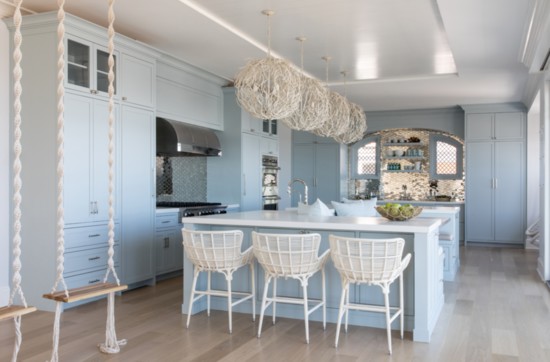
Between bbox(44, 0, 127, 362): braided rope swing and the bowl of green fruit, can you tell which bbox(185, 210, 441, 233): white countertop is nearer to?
the bowl of green fruit

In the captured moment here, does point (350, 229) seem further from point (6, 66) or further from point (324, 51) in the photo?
point (6, 66)

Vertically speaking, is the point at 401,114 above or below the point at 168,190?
above

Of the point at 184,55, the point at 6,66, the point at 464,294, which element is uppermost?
the point at 184,55

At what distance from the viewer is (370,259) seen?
363 cm

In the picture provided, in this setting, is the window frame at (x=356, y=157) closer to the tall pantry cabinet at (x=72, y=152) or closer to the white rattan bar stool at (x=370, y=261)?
the tall pantry cabinet at (x=72, y=152)

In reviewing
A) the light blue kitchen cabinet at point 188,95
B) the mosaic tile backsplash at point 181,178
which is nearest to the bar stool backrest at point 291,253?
the light blue kitchen cabinet at point 188,95

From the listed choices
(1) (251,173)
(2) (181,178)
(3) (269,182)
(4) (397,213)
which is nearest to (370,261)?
(4) (397,213)

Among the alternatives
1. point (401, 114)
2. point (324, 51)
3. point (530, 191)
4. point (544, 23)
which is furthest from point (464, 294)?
point (401, 114)

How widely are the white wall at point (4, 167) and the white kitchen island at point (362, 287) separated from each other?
1704mm

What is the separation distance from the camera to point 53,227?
468 cm

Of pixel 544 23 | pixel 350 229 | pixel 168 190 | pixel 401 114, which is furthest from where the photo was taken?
pixel 401 114

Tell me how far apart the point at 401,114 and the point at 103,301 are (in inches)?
289

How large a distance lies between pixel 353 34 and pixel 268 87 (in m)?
1.58

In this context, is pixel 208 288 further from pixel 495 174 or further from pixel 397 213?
pixel 495 174
